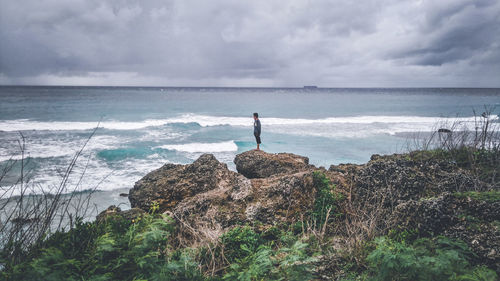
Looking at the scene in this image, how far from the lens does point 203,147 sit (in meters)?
18.6

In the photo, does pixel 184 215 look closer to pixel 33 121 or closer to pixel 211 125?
pixel 211 125

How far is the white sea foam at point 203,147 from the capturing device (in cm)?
1805

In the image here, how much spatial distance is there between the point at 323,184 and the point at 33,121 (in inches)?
1332

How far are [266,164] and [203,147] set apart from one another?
11.7 m

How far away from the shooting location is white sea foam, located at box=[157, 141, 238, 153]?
1805cm

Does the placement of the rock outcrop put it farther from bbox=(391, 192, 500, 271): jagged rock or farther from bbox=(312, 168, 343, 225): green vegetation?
bbox=(312, 168, 343, 225): green vegetation

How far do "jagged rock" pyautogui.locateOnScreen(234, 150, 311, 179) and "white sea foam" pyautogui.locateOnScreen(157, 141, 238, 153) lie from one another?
10.2m

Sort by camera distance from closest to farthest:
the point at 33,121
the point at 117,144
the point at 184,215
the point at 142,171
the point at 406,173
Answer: the point at 184,215
the point at 406,173
the point at 142,171
the point at 117,144
the point at 33,121

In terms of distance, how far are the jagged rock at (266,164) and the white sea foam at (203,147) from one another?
33.4 feet

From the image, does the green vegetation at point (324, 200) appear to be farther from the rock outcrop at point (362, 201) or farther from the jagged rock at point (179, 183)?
the jagged rock at point (179, 183)

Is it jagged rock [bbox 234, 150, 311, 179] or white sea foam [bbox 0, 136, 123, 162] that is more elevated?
jagged rock [bbox 234, 150, 311, 179]

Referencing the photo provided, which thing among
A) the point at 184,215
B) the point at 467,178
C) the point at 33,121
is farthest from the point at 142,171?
the point at 33,121

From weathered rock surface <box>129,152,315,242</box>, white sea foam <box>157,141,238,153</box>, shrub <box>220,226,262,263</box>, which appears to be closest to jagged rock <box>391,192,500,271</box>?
weathered rock surface <box>129,152,315,242</box>

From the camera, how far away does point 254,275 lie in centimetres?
287
